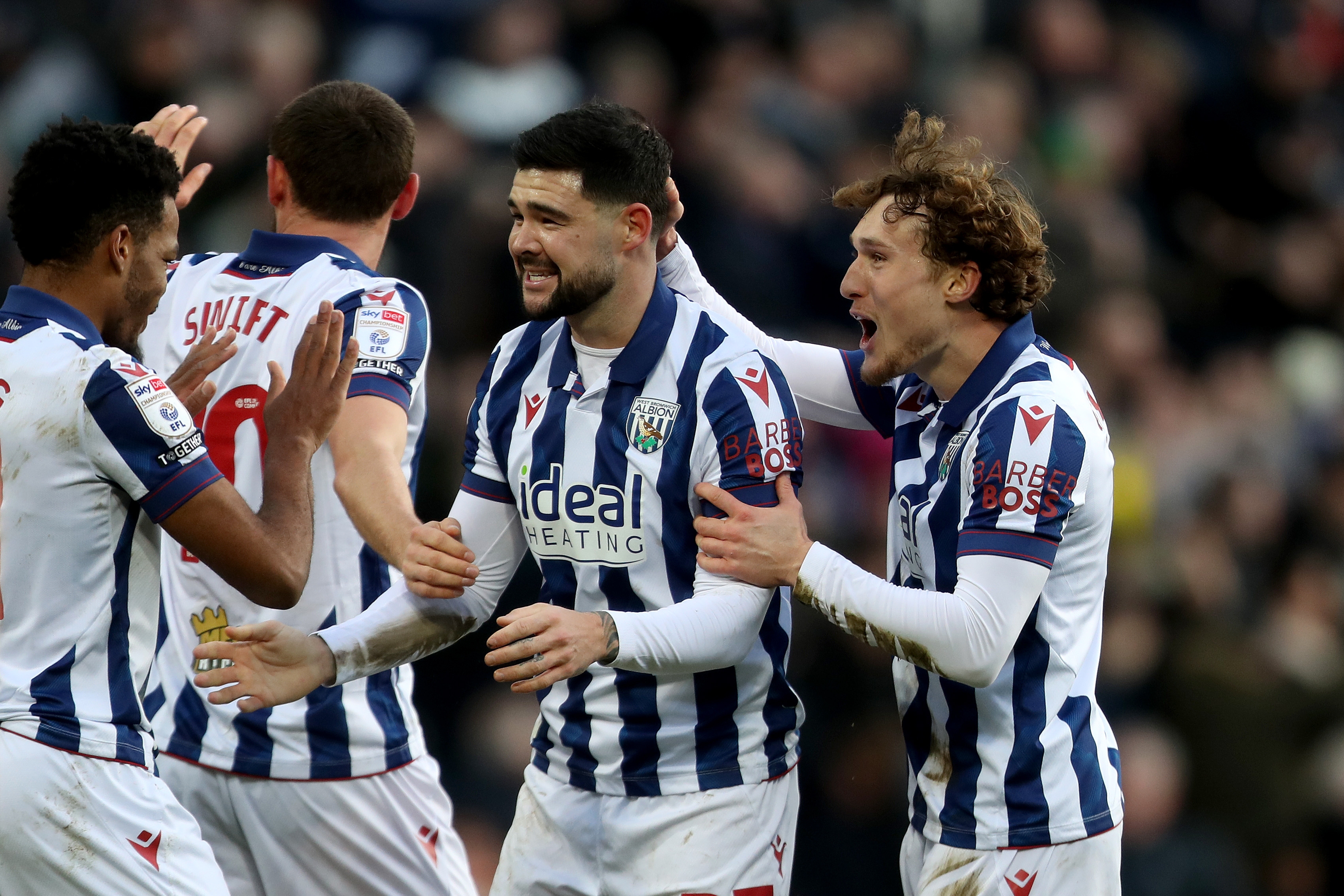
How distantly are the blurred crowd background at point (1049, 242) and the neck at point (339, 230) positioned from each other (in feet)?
7.86

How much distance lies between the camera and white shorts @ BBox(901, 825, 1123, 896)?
3.58 m

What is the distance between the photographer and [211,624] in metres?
4.37

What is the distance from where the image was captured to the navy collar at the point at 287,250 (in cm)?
450

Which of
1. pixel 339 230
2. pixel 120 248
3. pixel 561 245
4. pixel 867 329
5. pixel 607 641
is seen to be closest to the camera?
pixel 607 641

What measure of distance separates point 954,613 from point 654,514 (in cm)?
78

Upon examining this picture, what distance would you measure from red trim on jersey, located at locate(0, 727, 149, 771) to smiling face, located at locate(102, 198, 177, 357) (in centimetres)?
92

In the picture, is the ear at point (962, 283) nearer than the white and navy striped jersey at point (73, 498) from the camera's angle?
No

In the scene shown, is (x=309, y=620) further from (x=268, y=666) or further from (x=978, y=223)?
(x=978, y=223)

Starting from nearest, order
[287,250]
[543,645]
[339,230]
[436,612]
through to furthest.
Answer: [543,645] < [436,612] < [287,250] < [339,230]

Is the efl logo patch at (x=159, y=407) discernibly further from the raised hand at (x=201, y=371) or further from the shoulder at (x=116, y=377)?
the raised hand at (x=201, y=371)

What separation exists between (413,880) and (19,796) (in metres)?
1.36

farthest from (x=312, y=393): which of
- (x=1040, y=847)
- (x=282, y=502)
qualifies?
(x=1040, y=847)

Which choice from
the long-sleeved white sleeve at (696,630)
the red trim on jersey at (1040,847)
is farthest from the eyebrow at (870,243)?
the red trim on jersey at (1040,847)

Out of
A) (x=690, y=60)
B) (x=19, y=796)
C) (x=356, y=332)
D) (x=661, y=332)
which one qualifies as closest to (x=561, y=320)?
(x=661, y=332)
